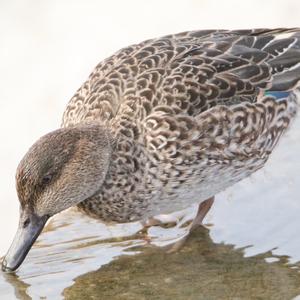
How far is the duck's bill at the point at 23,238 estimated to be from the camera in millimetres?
5121

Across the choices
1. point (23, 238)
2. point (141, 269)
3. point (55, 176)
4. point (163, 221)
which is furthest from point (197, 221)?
point (23, 238)

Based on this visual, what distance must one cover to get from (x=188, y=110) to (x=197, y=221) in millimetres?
798

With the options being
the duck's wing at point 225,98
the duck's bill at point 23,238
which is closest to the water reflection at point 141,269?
the duck's bill at point 23,238

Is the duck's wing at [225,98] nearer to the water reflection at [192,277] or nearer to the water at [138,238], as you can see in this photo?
the water at [138,238]

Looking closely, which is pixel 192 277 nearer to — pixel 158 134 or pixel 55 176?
pixel 158 134

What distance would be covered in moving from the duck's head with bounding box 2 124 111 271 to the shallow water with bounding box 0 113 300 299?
32cm

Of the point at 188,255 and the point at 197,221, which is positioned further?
the point at 197,221

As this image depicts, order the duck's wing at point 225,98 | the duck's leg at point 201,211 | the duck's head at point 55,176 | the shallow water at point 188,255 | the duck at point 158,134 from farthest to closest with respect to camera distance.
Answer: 1. the duck's leg at point 201,211
2. the duck's wing at point 225,98
3. the duck at point 158,134
4. the shallow water at point 188,255
5. the duck's head at point 55,176

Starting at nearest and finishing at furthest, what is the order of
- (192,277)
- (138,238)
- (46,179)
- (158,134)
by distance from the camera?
1. (46,179)
2. (192,277)
3. (158,134)
4. (138,238)

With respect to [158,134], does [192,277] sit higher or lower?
lower

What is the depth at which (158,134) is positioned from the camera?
537 cm

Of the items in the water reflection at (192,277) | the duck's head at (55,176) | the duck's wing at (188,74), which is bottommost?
the water reflection at (192,277)

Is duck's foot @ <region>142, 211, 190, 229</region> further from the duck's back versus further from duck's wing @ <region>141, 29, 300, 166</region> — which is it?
duck's wing @ <region>141, 29, 300, 166</region>

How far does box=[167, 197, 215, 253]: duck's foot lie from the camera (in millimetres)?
5648
